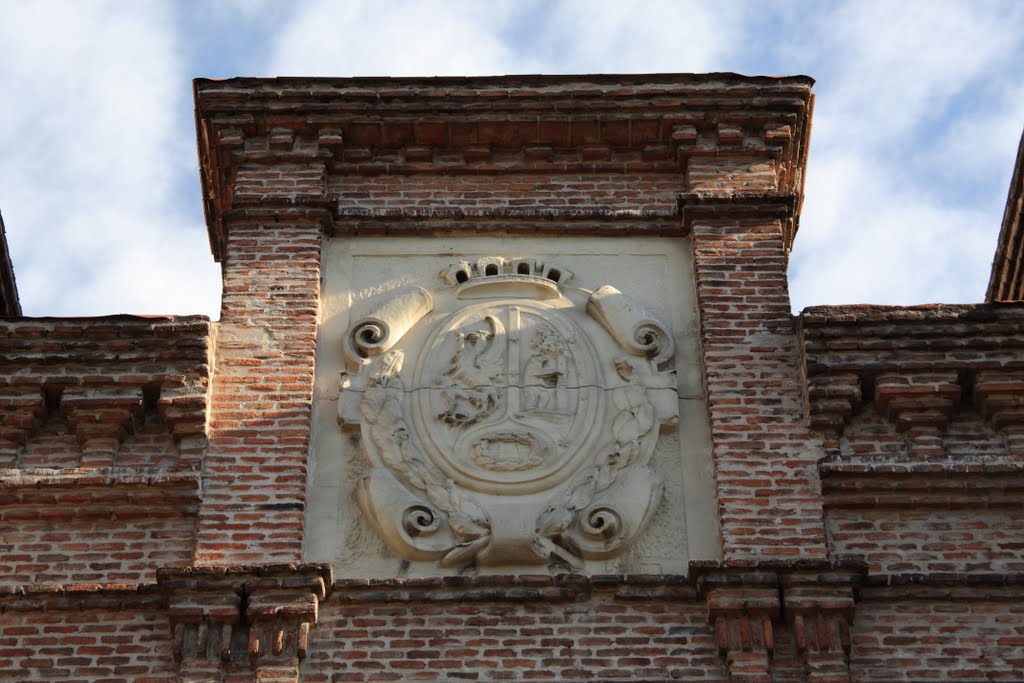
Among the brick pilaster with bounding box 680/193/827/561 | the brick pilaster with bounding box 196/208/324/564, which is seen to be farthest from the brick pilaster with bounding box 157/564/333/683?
the brick pilaster with bounding box 680/193/827/561

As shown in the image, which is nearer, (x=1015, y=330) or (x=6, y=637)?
(x=6, y=637)

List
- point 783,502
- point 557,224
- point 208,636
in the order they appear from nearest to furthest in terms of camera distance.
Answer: point 208,636
point 783,502
point 557,224

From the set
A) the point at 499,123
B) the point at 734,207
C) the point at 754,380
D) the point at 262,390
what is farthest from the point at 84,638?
the point at 734,207

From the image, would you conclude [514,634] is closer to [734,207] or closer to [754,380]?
[754,380]

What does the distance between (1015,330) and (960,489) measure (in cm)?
120

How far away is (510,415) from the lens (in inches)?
415

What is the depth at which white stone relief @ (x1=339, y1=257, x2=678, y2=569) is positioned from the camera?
1002 cm

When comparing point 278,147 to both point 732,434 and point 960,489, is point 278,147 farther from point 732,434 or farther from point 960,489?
point 960,489

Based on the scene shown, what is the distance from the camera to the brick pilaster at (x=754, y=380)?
1002cm

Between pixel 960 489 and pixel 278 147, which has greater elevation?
pixel 278 147

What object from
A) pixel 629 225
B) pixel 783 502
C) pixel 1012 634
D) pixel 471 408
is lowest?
pixel 1012 634

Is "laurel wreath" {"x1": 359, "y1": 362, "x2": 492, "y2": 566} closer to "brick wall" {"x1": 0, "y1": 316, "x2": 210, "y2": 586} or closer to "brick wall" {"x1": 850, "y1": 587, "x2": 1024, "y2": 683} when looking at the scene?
"brick wall" {"x1": 0, "y1": 316, "x2": 210, "y2": 586}

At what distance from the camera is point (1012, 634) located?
960 cm

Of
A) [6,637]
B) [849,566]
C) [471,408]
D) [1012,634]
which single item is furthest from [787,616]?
[6,637]
